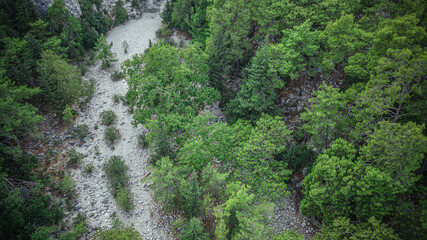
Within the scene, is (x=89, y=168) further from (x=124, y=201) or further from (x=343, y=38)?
(x=343, y=38)

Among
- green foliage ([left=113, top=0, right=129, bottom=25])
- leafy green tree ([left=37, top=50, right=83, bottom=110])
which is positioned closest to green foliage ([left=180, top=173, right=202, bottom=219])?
leafy green tree ([left=37, top=50, right=83, bottom=110])

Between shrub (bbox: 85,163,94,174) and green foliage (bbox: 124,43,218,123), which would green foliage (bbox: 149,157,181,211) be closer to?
green foliage (bbox: 124,43,218,123)

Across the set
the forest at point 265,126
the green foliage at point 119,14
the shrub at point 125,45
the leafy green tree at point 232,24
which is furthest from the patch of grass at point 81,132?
the green foliage at point 119,14

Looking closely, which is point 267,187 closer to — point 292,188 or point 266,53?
point 292,188

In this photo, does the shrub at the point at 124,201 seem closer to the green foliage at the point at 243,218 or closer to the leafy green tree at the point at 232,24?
the green foliage at the point at 243,218

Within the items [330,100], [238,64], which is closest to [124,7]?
[238,64]

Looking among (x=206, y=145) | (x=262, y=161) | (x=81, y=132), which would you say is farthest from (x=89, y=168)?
(x=262, y=161)
